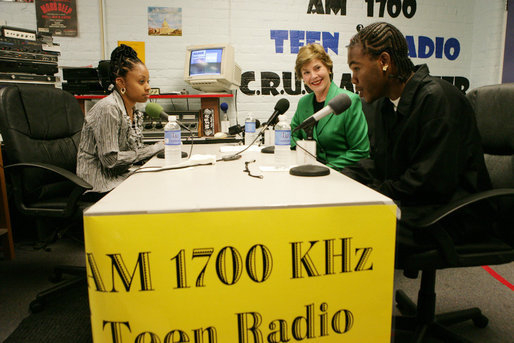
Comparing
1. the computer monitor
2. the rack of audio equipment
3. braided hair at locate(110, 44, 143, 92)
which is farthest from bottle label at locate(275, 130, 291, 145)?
the rack of audio equipment

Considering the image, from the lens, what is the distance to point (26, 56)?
8.34 ft

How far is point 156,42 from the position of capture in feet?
11.2

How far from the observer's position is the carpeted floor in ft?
4.84

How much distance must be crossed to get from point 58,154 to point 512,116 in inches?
86.9

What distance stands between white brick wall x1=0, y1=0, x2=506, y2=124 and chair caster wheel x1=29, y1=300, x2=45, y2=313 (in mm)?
2252

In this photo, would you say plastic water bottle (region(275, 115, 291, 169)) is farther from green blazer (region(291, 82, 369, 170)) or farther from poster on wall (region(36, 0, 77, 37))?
poster on wall (region(36, 0, 77, 37))

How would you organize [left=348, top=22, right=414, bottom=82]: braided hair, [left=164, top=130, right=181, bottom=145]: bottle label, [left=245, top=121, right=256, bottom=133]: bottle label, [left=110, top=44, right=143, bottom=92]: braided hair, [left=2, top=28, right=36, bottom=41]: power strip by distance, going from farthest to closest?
[left=2, top=28, right=36, bottom=41]: power strip
[left=245, top=121, right=256, bottom=133]: bottle label
[left=110, top=44, right=143, bottom=92]: braided hair
[left=164, top=130, right=181, bottom=145]: bottle label
[left=348, top=22, right=414, bottom=82]: braided hair

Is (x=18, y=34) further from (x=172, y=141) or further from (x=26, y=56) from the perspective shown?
(x=172, y=141)

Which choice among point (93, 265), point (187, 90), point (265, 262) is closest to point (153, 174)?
point (93, 265)

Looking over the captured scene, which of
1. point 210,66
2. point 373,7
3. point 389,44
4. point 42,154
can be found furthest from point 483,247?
point 373,7

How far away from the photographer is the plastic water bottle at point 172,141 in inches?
57.8

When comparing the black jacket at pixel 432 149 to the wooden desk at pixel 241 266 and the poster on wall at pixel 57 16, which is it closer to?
the wooden desk at pixel 241 266

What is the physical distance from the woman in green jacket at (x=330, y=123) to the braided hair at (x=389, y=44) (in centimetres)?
59

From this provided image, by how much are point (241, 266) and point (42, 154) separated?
59.2 inches
